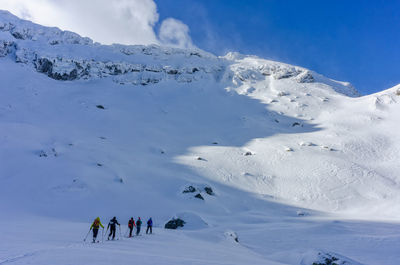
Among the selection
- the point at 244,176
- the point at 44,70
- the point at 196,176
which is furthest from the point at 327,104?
the point at 44,70

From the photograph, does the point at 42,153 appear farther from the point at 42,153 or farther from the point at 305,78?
the point at 305,78

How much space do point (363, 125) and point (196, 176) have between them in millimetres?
39039

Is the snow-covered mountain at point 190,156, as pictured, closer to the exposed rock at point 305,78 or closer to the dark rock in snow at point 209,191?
the dark rock in snow at point 209,191

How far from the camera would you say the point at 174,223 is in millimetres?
22578

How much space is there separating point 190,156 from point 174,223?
22505mm

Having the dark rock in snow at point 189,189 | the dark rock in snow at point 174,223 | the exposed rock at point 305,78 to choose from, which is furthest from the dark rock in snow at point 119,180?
the exposed rock at point 305,78

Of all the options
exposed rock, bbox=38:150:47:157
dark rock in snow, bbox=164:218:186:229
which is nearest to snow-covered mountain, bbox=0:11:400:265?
exposed rock, bbox=38:150:47:157

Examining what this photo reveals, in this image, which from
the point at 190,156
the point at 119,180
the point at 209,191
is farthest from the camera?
the point at 190,156

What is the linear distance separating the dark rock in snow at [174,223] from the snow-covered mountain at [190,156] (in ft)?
2.49

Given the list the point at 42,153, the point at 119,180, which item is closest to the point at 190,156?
the point at 119,180

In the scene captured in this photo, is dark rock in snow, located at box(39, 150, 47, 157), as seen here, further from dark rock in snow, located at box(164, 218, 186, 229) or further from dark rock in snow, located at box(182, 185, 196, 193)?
dark rock in snow, located at box(164, 218, 186, 229)

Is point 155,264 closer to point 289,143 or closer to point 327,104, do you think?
point 289,143

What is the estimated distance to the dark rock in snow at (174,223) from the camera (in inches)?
880

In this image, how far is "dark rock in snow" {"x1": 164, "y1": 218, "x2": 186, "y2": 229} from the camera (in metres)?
22.4
